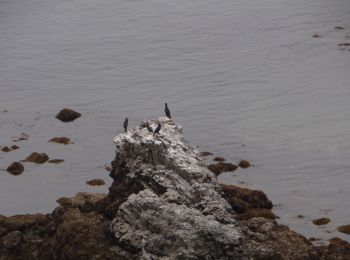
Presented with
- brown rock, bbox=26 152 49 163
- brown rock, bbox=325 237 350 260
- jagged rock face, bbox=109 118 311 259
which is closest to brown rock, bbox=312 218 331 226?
brown rock, bbox=325 237 350 260

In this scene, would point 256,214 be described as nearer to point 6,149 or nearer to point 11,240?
point 11,240

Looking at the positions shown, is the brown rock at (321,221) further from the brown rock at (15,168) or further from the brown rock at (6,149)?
the brown rock at (6,149)

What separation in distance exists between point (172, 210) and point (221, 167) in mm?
18368

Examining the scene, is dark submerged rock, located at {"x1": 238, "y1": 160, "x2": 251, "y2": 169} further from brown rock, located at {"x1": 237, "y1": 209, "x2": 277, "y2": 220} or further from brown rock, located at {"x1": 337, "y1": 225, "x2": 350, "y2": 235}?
brown rock, located at {"x1": 337, "y1": 225, "x2": 350, "y2": 235}

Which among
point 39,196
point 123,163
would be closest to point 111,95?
point 39,196

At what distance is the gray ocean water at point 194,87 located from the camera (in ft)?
178

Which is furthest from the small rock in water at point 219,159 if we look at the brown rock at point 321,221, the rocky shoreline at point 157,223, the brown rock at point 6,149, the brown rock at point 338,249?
the brown rock at point 6,149

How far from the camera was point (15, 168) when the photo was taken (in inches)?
2235

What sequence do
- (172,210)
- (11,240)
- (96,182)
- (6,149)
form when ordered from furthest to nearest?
(6,149), (96,182), (11,240), (172,210)

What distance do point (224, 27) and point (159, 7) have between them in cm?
1369

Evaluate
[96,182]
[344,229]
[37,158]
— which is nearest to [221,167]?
[96,182]

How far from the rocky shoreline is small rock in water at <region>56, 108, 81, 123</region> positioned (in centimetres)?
2200

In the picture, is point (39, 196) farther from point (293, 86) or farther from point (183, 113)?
point (293, 86)

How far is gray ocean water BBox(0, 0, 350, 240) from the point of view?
54.2 meters
